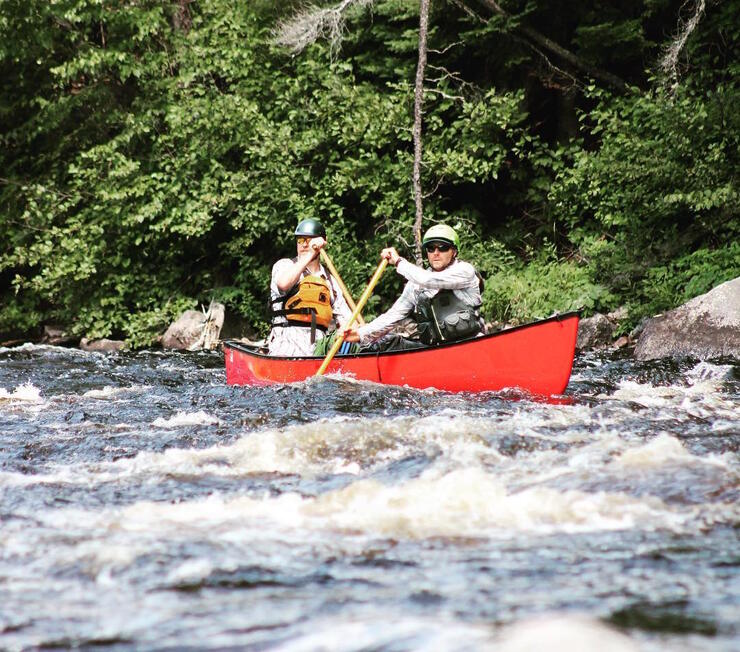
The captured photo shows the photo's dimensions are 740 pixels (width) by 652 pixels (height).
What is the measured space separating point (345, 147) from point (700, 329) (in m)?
6.83

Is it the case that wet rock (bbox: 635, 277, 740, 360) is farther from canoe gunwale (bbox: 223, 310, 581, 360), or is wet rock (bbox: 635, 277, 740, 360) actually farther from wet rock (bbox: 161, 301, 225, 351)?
wet rock (bbox: 161, 301, 225, 351)

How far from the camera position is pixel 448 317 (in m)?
7.40

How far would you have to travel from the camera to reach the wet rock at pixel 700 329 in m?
9.42

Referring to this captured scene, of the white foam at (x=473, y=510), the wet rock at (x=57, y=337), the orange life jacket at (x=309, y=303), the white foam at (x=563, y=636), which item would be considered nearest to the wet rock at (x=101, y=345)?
the wet rock at (x=57, y=337)

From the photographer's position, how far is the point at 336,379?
7.36 metres

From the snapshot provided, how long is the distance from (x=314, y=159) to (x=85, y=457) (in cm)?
1016

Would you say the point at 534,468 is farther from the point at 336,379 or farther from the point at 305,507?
the point at 336,379

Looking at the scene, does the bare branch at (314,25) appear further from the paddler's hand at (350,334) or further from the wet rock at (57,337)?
the paddler's hand at (350,334)

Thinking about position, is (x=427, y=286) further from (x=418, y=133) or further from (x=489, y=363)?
(x=418, y=133)

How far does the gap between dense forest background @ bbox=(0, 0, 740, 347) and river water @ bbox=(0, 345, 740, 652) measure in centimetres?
650

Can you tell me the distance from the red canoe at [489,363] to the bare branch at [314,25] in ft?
24.6

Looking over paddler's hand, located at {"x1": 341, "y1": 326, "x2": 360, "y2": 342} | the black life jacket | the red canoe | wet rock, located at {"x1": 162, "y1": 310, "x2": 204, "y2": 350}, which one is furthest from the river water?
wet rock, located at {"x1": 162, "y1": 310, "x2": 204, "y2": 350}

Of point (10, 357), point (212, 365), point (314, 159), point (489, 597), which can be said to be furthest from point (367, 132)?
point (489, 597)

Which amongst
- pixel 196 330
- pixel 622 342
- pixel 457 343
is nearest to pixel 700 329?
pixel 622 342
